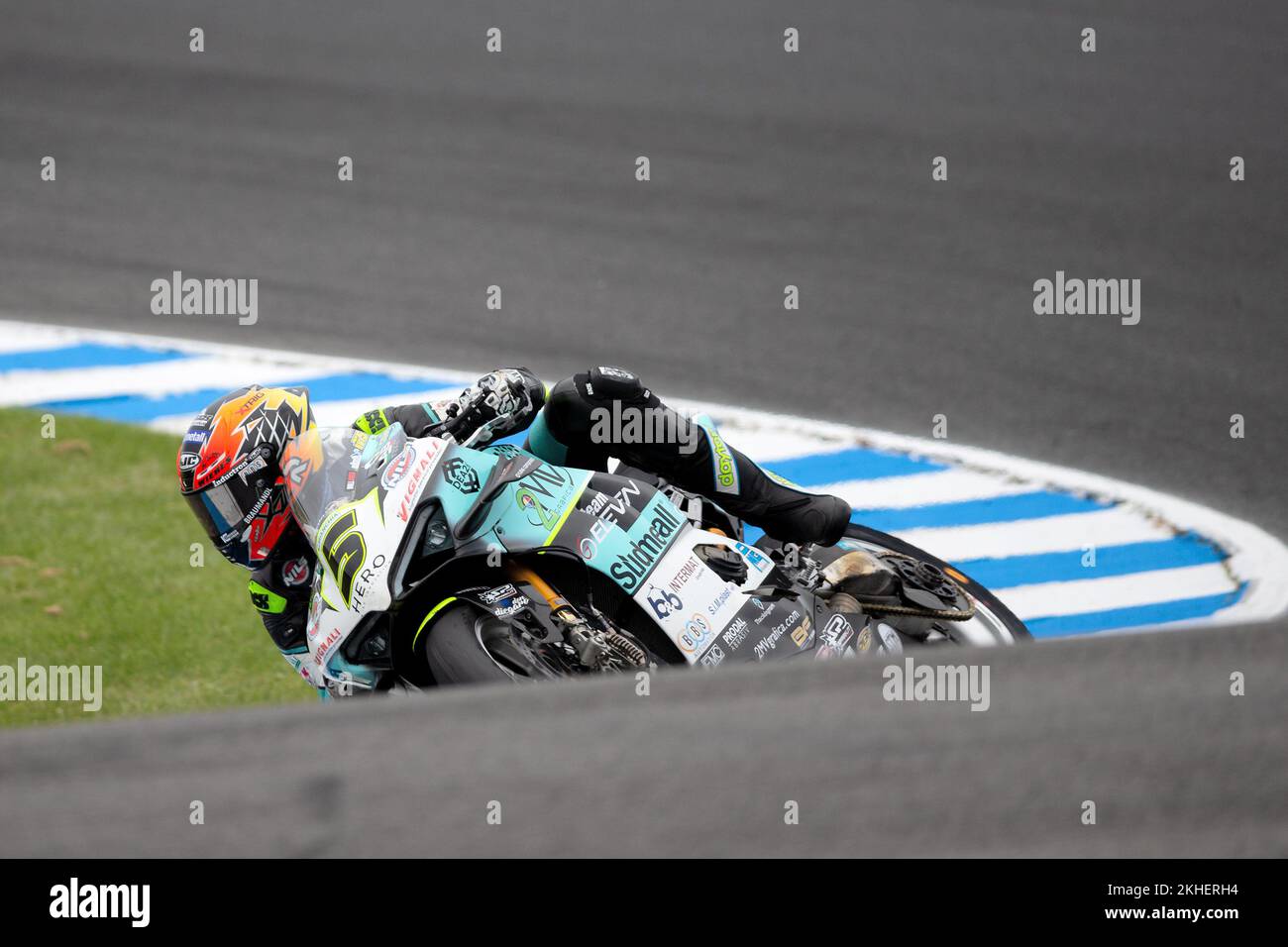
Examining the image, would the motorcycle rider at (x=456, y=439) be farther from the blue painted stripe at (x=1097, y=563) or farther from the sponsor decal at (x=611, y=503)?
the blue painted stripe at (x=1097, y=563)

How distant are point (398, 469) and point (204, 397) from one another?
3903 millimetres

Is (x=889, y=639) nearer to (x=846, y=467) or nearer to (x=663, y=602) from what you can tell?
(x=663, y=602)

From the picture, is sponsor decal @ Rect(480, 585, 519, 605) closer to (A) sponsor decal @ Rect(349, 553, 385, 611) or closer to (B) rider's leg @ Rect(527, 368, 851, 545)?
(A) sponsor decal @ Rect(349, 553, 385, 611)

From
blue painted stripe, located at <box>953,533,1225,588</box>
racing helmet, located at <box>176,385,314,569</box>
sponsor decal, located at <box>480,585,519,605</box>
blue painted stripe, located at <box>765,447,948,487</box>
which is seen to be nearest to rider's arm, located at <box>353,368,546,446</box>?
racing helmet, located at <box>176,385,314,569</box>

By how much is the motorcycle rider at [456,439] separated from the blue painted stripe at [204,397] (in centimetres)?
269

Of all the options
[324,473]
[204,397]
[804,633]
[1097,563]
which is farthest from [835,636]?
[204,397]

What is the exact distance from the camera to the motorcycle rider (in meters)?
5.05

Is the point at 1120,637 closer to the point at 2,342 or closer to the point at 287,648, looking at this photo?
the point at 287,648

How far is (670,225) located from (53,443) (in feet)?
13.4

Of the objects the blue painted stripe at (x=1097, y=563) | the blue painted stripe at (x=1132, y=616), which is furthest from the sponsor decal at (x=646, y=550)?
the blue painted stripe at (x=1097, y=563)

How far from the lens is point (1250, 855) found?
3441 millimetres

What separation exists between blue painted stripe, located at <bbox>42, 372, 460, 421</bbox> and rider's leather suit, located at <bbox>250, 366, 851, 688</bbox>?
8.78 feet

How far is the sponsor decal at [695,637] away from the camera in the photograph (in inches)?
199

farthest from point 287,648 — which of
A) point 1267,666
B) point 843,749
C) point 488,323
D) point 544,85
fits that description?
point 544,85
